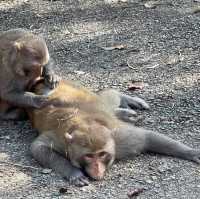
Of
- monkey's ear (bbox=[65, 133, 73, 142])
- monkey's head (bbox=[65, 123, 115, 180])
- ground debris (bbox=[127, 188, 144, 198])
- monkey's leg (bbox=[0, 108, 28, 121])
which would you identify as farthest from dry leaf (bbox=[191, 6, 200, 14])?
ground debris (bbox=[127, 188, 144, 198])

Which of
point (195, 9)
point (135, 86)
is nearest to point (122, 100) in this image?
point (135, 86)

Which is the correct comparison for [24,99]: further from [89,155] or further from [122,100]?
[89,155]

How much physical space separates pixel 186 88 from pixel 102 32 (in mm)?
2374

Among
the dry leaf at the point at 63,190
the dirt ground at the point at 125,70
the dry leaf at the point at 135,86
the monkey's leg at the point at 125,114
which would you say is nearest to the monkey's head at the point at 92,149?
the dirt ground at the point at 125,70

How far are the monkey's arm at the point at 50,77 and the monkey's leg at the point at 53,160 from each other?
81cm

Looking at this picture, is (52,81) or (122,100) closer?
(52,81)

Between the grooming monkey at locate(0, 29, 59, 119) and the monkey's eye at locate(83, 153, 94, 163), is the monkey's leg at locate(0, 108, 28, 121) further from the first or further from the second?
the monkey's eye at locate(83, 153, 94, 163)

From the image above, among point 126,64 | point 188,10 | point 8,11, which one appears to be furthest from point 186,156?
point 8,11

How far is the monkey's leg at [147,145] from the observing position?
6023 millimetres

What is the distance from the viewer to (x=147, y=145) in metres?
6.13

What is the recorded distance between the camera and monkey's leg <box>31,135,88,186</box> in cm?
573

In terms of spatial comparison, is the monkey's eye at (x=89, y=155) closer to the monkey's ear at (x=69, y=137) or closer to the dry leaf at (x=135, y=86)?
the monkey's ear at (x=69, y=137)

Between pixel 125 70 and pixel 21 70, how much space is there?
161cm

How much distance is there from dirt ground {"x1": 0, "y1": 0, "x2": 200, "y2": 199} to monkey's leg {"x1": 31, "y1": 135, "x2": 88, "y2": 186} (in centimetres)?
8
